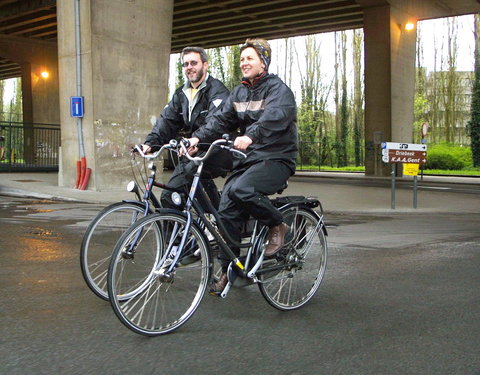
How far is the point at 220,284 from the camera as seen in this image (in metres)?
3.99

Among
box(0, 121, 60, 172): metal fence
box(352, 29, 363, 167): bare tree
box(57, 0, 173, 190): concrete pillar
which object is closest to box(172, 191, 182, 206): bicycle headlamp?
box(57, 0, 173, 190): concrete pillar

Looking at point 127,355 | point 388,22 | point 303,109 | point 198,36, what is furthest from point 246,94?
point 303,109

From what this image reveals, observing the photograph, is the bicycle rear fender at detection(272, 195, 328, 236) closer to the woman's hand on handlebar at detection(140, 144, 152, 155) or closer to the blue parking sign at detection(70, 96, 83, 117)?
the woman's hand on handlebar at detection(140, 144, 152, 155)

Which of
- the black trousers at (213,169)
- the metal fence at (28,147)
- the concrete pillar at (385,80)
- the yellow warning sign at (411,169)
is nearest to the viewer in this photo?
the black trousers at (213,169)

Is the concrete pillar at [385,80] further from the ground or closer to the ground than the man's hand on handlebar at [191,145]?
further from the ground

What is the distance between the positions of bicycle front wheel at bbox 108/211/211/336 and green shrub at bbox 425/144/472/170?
107ft

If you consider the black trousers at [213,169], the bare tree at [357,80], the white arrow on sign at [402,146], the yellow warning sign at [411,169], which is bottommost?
the yellow warning sign at [411,169]

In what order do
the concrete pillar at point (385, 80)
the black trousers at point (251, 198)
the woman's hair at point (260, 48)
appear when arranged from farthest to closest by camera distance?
the concrete pillar at point (385, 80) < the woman's hair at point (260, 48) < the black trousers at point (251, 198)

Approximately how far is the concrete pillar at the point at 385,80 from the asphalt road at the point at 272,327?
21.9 meters

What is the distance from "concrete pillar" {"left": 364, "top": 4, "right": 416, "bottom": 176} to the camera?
2733cm

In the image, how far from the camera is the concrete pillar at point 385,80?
2733cm

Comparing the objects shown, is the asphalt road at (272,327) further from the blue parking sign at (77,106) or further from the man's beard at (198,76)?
the blue parking sign at (77,106)

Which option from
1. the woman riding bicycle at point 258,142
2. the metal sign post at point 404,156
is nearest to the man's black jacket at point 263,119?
the woman riding bicycle at point 258,142

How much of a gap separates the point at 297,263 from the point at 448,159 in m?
31.7
